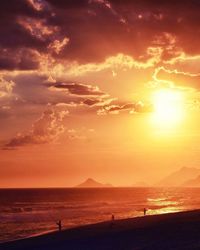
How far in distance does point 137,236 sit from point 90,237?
571 centimetres

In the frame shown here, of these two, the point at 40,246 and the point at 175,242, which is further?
the point at 40,246

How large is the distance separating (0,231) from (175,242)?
1675 inches

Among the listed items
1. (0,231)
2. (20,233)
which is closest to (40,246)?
(20,233)

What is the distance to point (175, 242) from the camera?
34.7 metres

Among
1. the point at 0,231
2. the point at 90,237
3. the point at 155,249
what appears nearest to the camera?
the point at 155,249

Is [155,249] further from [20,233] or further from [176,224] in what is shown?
[20,233]

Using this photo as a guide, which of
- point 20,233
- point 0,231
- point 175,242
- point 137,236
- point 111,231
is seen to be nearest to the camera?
point 175,242

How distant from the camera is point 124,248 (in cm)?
3522

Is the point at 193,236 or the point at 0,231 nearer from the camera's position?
the point at 193,236

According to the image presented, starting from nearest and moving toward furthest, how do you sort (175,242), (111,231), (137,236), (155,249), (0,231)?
(155,249) → (175,242) → (137,236) → (111,231) → (0,231)

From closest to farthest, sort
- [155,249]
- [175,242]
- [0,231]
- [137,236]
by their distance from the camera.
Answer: [155,249], [175,242], [137,236], [0,231]

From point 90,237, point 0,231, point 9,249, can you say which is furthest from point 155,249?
point 0,231

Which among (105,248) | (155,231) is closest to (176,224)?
(155,231)

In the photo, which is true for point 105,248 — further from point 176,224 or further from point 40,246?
point 176,224
